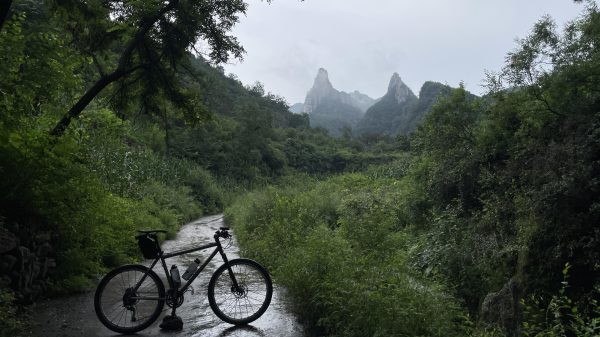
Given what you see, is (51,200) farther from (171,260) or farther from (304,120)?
(304,120)

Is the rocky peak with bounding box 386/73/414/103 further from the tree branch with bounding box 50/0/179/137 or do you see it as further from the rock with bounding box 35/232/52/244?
the rock with bounding box 35/232/52/244

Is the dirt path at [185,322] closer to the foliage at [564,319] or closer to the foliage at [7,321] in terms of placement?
the foliage at [7,321]

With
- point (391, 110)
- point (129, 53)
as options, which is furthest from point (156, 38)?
point (391, 110)

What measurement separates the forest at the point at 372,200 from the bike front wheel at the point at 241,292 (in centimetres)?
71

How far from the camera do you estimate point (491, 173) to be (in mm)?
9438

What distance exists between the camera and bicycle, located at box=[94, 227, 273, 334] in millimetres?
5438

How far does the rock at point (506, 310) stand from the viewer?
5531mm

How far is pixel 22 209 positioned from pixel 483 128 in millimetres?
9272

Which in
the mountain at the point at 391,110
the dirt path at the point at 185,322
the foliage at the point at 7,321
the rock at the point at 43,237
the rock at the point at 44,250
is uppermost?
the mountain at the point at 391,110

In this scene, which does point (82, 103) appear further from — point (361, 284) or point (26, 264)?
point (361, 284)

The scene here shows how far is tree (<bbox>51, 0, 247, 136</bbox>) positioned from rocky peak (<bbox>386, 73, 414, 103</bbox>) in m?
130

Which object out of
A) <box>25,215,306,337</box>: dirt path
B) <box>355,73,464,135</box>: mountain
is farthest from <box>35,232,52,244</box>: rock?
<box>355,73,464,135</box>: mountain

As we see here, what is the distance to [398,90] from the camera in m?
139

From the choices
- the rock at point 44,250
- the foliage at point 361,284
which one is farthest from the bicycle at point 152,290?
the rock at point 44,250
